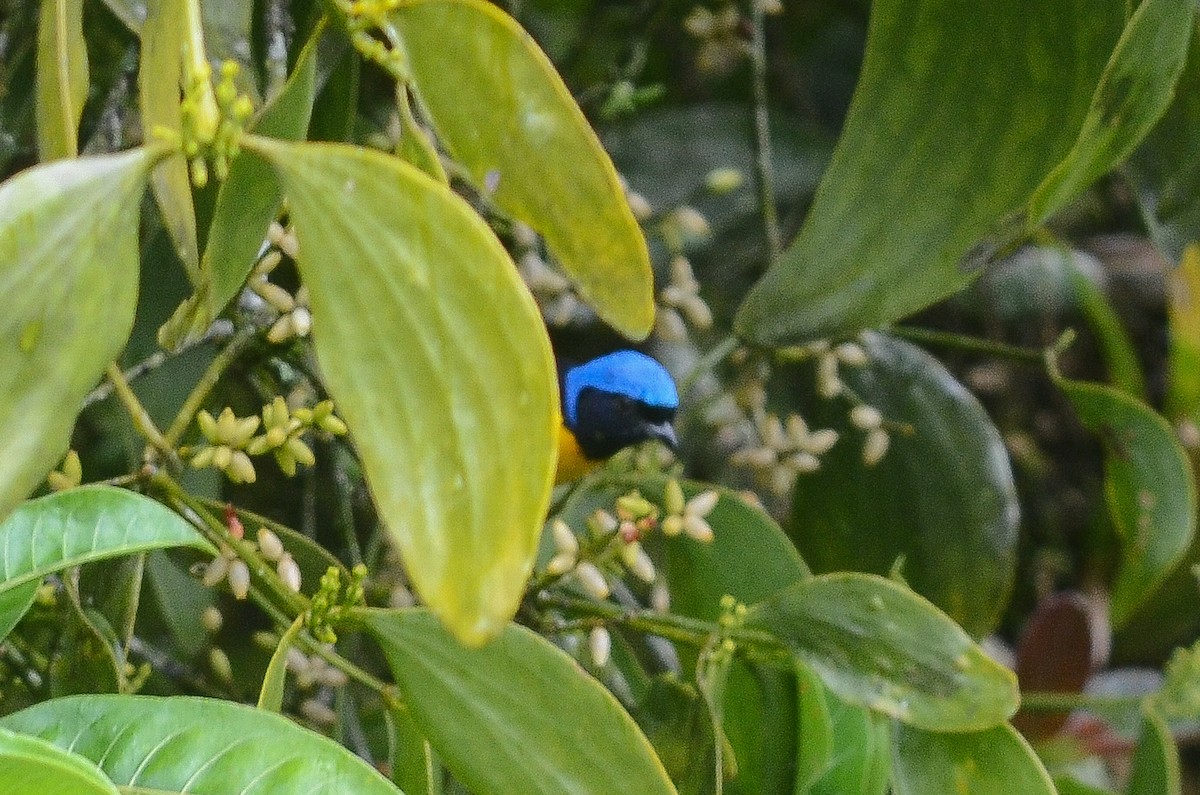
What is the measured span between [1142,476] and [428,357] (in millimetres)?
1041

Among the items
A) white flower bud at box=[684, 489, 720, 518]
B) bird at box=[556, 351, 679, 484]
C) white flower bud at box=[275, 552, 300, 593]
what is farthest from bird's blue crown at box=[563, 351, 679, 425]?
white flower bud at box=[275, 552, 300, 593]

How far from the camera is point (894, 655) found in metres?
0.86

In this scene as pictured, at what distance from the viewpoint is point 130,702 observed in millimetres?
660

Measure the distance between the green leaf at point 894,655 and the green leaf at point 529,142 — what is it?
13.2 inches

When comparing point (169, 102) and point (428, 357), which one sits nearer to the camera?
point (428, 357)

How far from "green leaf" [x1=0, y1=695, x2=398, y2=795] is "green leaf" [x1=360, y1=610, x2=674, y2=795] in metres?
0.12

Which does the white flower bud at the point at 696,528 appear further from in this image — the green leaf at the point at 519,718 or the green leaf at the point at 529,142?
the green leaf at the point at 529,142

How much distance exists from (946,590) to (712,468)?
43 cm

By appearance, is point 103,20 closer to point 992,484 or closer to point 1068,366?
point 992,484

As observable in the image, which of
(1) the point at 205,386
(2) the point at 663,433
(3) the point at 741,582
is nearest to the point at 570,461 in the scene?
(2) the point at 663,433

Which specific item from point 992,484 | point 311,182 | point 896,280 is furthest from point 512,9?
point 311,182

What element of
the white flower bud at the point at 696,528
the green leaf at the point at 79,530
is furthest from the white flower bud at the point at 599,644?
the green leaf at the point at 79,530

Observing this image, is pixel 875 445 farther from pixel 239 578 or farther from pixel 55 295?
pixel 55 295

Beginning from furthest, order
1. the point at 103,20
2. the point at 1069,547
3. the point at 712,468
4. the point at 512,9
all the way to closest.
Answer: the point at 1069,547 → the point at 712,468 → the point at 512,9 → the point at 103,20
